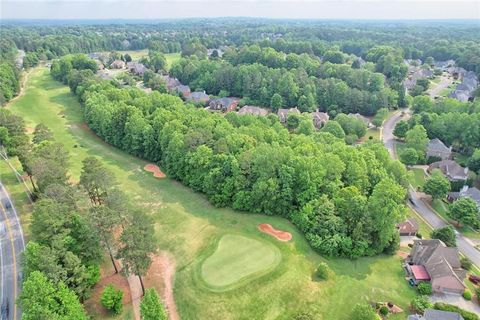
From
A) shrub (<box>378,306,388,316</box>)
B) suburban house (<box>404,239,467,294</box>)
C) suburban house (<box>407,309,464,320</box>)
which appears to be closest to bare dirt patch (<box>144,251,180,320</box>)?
shrub (<box>378,306,388,316</box>)

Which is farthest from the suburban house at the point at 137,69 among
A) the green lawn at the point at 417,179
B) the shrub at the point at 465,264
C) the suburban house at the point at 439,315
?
the suburban house at the point at 439,315

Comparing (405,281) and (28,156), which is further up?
(28,156)

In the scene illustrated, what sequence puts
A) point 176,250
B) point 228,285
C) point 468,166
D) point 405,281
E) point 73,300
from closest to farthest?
point 73,300, point 228,285, point 405,281, point 176,250, point 468,166

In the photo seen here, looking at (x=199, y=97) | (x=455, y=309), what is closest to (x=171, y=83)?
(x=199, y=97)

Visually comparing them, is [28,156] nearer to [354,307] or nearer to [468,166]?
[354,307]

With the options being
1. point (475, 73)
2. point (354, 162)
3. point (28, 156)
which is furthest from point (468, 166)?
point (475, 73)

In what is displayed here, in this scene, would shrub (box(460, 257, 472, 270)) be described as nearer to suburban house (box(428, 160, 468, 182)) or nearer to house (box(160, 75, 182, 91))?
suburban house (box(428, 160, 468, 182))
